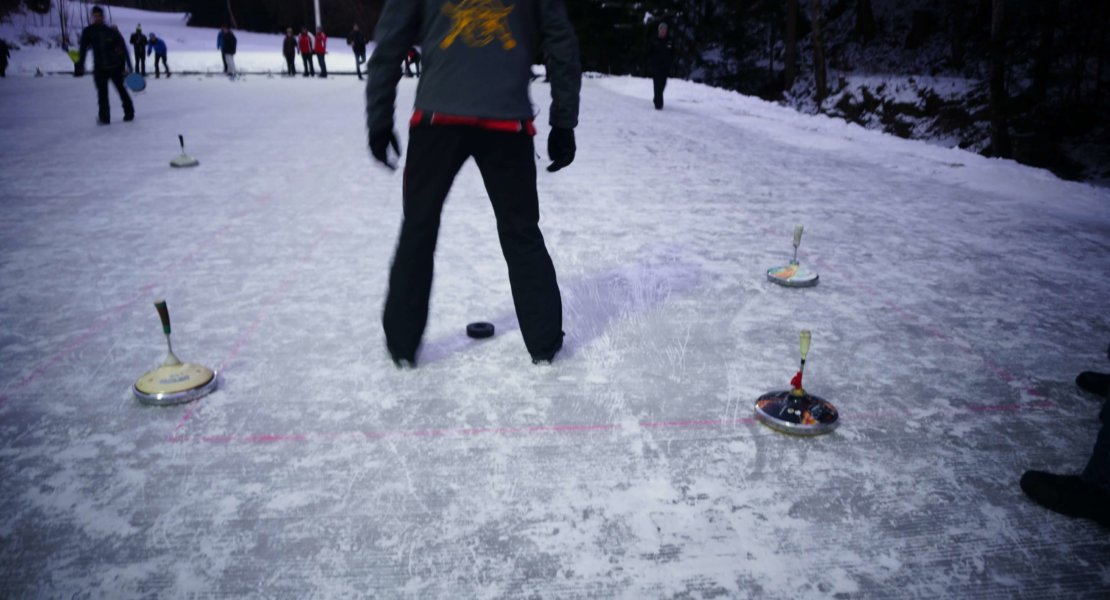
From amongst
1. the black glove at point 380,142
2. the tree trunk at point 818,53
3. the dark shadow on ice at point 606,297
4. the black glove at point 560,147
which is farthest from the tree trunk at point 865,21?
the black glove at point 380,142

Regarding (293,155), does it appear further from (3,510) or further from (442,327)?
(3,510)

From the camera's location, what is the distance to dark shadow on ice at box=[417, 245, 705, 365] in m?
3.52

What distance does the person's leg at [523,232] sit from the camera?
2879 mm

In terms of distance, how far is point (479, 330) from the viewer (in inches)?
139

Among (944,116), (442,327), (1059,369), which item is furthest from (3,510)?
(944,116)

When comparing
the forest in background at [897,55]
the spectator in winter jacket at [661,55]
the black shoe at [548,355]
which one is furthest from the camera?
the forest in background at [897,55]

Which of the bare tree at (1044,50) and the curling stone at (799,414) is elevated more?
the bare tree at (1044,50)

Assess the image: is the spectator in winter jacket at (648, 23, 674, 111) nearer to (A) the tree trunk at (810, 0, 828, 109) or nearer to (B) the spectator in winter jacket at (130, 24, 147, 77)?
(A) the tree trunk at (810, 0, 828, 109)

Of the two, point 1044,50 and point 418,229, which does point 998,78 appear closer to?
point 1044,50

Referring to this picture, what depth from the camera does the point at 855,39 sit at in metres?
38.8

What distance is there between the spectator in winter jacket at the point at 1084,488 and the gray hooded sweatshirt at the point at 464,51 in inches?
83.2

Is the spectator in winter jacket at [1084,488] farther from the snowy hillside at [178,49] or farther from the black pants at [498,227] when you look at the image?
the snowy hillside at [178,49]

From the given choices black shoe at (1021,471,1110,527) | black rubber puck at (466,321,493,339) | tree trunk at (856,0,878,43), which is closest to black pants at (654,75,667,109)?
black rubber puck at (466,321,493,339)

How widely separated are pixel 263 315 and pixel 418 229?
4.64 feet
